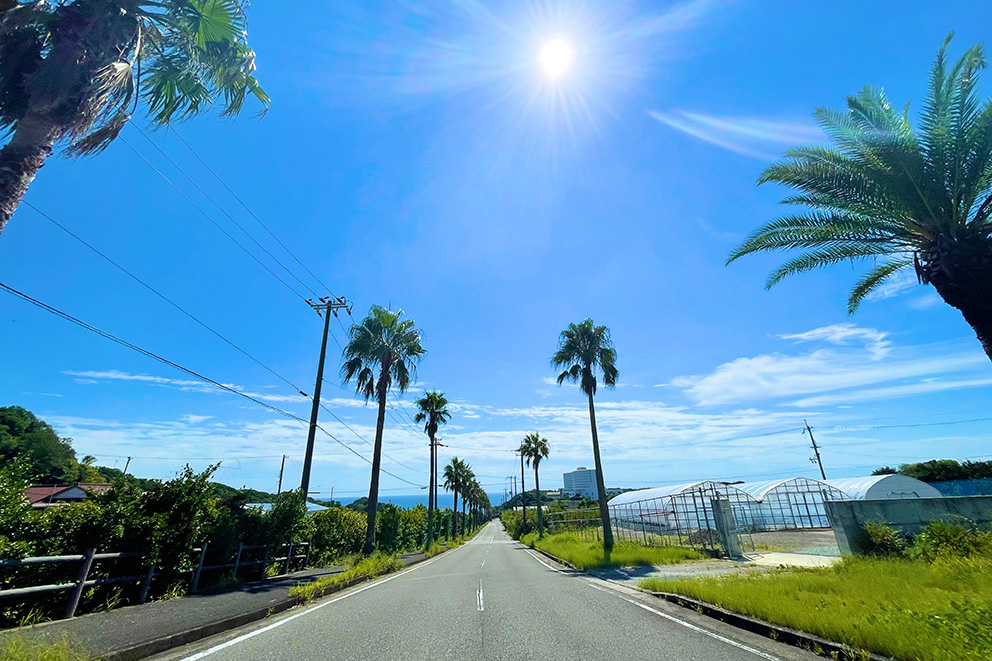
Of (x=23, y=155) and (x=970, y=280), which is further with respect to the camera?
(x=970, y=280)

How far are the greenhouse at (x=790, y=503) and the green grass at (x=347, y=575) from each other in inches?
1195

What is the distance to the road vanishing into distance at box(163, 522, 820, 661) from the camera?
206 inches

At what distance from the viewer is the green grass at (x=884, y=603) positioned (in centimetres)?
445

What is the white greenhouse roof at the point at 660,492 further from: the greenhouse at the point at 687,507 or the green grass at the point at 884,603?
the green grass at the point at 884,603

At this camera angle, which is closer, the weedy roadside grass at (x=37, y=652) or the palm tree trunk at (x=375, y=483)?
the weedy roadside grass at (x=37, y=652)

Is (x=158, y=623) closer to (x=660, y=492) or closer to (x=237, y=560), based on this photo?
(x=237, y=560)

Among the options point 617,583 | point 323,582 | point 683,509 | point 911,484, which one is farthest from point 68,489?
point 911,484

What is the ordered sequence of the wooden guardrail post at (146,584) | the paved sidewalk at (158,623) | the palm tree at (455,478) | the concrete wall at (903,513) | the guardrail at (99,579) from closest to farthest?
the paved sidewalk at (158,623) → the guardrail at (99,579) → the wooden guardrail post at (146,584) → the concrete wall at (903,513) → the palm tree at (455,478)

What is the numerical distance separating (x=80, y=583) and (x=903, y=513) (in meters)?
21.6

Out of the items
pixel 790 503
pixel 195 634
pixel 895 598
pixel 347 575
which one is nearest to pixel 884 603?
pixel 895 598

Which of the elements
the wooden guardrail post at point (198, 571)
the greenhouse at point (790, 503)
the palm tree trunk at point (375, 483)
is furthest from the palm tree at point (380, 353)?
the greenhouse at point (790, 503)

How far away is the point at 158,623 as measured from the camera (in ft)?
21.0

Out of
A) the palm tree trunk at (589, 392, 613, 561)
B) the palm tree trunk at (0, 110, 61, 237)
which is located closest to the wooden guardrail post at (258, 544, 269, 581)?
the palm tree trunk at (0, 110, 61, 237)

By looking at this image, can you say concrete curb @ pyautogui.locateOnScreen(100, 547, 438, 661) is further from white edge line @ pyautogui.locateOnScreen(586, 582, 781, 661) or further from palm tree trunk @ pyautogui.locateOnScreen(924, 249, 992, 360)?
palm tree trunk @ pyautogui.locateOnScreen(924, 249, 992, 360)
